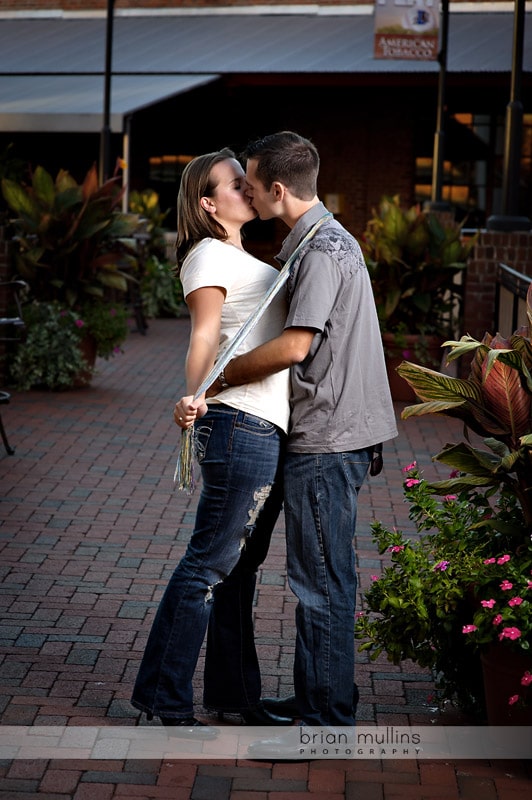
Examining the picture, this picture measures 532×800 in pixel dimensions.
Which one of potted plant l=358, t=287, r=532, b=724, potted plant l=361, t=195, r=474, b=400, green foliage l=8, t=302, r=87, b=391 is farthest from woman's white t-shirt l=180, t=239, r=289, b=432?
green foliage l=8, t=302, r=87, b=391

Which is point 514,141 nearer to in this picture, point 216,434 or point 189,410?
point 216,434

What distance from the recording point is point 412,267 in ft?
32.9

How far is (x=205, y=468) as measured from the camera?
139 inches

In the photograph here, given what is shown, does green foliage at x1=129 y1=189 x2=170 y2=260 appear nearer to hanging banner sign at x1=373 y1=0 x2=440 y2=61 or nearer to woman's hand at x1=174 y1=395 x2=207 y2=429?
hanging banner sign at x1=373 y1=0 x2=440 y2=61

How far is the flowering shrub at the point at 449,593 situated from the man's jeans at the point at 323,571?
7.5 inches

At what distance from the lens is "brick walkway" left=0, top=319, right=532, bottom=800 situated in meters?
3.41

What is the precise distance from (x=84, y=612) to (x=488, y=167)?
17527 mm

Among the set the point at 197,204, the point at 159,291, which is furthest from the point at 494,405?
the point at 159,291

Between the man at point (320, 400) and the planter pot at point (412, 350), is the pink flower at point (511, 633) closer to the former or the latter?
the man at point (320, 400)

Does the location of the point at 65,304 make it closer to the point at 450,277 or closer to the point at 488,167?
the point at 450,277

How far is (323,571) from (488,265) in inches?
288

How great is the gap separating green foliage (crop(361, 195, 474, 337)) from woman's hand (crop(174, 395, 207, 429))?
6.68 metres

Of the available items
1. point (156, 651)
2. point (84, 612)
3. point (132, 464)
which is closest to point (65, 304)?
point (132, 464)

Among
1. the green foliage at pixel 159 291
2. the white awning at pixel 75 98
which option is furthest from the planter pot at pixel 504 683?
the white awning at pixel 75 98
